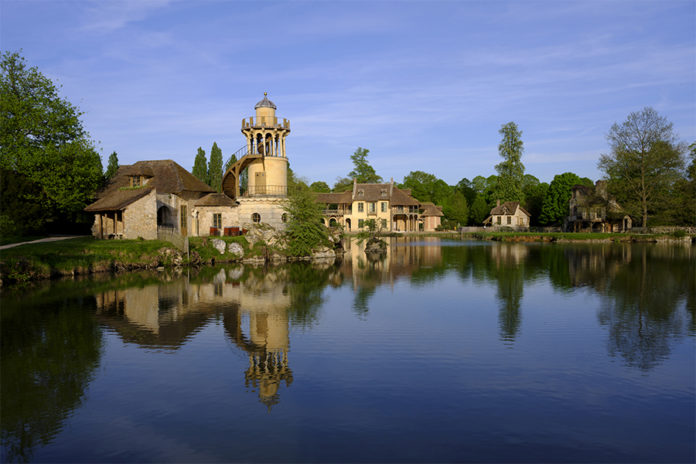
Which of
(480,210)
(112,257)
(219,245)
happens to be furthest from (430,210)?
(112,257)

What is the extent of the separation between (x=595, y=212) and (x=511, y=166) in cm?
1554

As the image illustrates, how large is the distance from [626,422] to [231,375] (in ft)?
28.1

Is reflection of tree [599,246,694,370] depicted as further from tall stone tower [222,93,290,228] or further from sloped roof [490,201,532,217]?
sloped roof [490,201,532,217]

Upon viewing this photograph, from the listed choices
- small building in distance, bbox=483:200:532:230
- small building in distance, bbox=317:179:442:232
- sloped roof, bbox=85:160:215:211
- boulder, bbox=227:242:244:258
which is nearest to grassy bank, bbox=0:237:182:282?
boulder, bbox=227:242:244:258

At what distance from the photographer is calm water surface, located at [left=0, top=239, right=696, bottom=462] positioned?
8312mm

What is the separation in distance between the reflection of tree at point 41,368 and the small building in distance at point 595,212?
66068 mm

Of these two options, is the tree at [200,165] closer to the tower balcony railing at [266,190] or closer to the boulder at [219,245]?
the tower balcony railing at [266,190]

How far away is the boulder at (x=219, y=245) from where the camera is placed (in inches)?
1522

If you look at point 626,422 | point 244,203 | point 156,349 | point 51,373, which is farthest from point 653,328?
point 244,203

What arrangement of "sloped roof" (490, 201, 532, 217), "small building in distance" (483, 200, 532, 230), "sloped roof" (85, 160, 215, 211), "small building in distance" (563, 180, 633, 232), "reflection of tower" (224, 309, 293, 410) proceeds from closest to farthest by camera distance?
"reflection of tower" (224, 309, 293, 410) → "sloped roof" (85, 160, 215, 211) → "small building in distance" (563, 180, 633, 232) → "small building in distance" (483, 200, 532, 230) → "sloped roof" (490, 201, 532, 217)

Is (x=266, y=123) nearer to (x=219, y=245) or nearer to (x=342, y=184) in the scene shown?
(x=219, y=245)

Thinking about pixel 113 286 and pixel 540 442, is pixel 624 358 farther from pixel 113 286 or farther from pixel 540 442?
pixel 113 286

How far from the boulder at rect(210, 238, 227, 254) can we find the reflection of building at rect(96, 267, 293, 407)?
36.1 ft

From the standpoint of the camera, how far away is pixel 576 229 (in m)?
76.5
